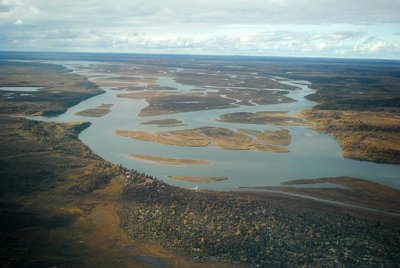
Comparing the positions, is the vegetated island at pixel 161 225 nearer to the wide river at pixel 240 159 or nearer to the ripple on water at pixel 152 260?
the ripple on water at pixel 152 260

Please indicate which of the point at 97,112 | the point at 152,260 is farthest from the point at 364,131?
the point at 152,260

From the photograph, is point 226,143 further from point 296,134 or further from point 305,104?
point 305,104

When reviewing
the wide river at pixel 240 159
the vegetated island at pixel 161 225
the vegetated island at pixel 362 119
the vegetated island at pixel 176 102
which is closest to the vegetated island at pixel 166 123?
the wide river at pixel 240 159

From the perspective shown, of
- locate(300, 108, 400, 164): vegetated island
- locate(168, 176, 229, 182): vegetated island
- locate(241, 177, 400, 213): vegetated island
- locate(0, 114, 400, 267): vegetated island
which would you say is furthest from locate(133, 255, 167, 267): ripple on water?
locate(300, 108, 400, 164): vegetated island

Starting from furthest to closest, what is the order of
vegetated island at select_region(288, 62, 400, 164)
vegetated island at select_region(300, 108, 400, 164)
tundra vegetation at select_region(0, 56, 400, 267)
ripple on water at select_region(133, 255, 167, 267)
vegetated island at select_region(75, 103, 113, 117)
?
vegetated island at select_region(75, 103, 113, 117)
vegetated island at select_region(288, 62, 400, 164)
vegetated island at select_region(300, 108, 400, 164)
tundra vegetation at select_region(0, 56, 400, 267)
ripple on water at select_region(133, 255, 167, 267)

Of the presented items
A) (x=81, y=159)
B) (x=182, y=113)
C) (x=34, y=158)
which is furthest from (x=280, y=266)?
(x=182, y=113)

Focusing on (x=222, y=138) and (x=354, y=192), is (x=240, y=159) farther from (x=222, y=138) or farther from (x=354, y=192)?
(x=354, y=192)

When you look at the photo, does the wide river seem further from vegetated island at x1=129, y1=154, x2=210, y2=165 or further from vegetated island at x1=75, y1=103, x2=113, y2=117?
vegetated island at x1=75, y1=103, x2=113, y2=117
